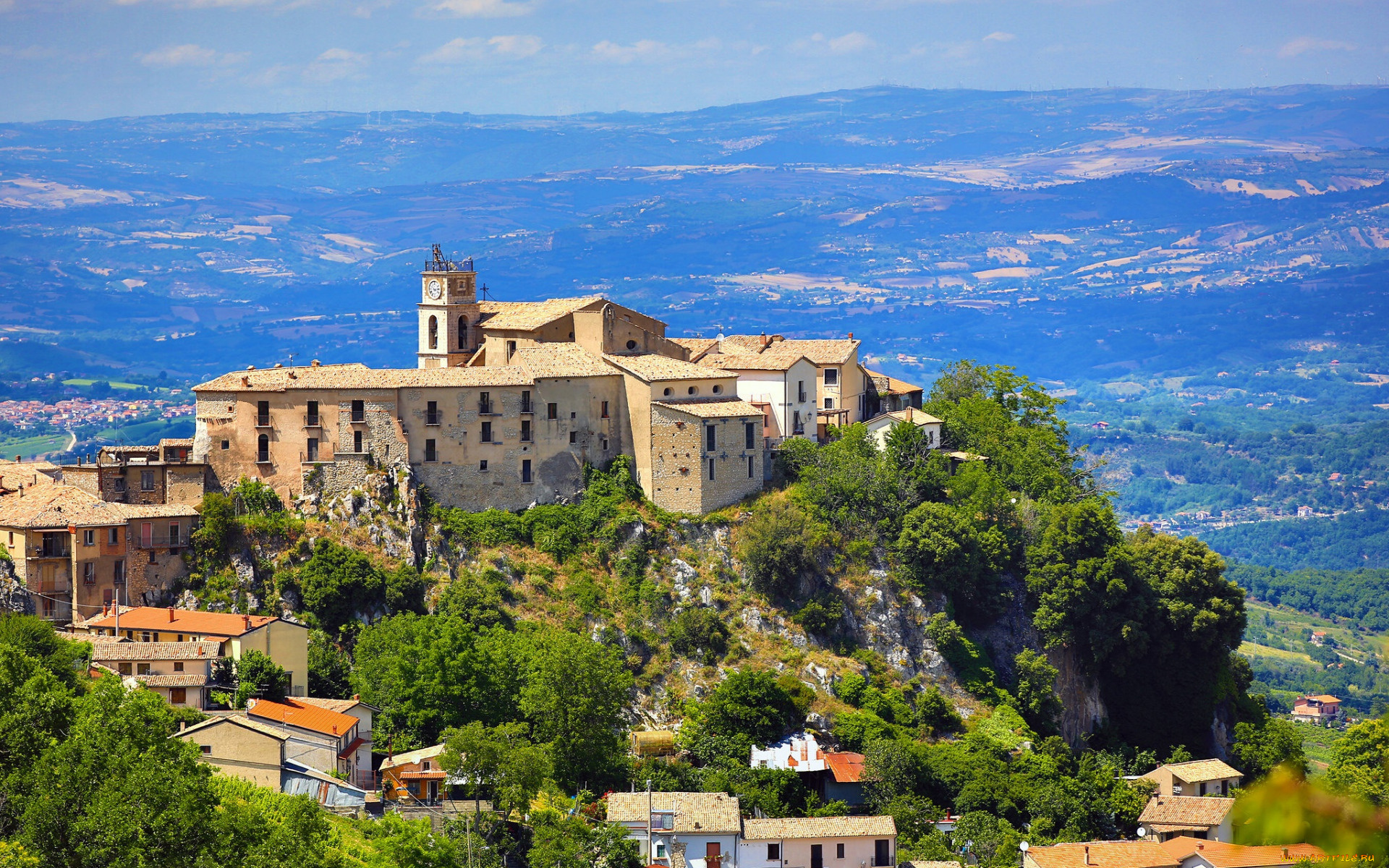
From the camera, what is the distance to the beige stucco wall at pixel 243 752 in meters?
51.5

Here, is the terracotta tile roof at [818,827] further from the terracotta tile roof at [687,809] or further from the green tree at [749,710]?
the green tree at [749,710]

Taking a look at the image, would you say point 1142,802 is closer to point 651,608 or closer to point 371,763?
point 651,608

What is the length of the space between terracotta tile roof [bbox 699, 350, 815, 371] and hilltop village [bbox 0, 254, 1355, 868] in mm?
206

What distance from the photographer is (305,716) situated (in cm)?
5628

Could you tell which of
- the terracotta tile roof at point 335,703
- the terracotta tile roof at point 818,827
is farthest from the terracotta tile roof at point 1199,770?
Result: the terracotta tile roof at point 335,703

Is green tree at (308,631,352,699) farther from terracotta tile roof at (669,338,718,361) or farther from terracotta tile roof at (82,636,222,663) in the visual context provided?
terracotta tile roof at (669,338,718,361)

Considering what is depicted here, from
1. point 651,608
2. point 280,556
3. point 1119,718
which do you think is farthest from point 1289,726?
point 280,556

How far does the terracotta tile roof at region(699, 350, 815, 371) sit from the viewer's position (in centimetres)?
7725

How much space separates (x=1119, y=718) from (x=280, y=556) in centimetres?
3738

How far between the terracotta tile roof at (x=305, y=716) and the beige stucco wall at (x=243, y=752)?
2.91 m

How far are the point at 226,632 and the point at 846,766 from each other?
77.1 ft

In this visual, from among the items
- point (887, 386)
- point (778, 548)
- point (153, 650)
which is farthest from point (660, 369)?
point (153, 650)

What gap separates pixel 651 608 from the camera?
70.2 m

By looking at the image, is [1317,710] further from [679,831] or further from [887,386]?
[679,831]
